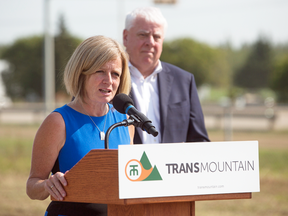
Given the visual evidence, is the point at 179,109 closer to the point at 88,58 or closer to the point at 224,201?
the point at 88,58

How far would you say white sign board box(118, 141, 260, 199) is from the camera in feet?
4.82

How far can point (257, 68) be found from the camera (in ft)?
252

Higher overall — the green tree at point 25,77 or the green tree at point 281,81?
the green tree at point 25,77

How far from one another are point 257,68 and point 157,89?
77563 mm

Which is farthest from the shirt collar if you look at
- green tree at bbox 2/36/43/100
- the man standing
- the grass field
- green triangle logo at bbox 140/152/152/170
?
green tree at bbox 2/36/43/100

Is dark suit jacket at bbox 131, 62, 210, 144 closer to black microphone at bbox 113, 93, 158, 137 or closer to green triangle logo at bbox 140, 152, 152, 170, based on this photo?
black microphone at bbox 113, 93, 158, 137

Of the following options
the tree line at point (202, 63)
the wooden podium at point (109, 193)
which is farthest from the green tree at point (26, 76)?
the wooden podium at point (109, 193)

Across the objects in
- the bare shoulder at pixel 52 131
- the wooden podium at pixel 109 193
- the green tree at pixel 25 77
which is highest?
the green tree at pixel 25 77

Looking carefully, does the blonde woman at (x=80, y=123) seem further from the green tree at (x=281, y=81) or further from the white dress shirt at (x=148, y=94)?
the green tree at (x=281, y=81)

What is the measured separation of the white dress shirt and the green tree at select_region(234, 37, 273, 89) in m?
75.5

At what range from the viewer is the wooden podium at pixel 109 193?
1499 mm

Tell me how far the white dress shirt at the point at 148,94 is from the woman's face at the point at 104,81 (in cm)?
101

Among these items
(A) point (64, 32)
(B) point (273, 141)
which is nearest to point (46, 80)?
(B) point (273, 141)

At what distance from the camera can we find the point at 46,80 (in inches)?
615
